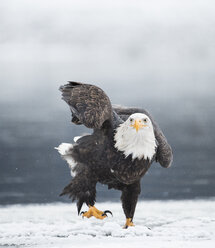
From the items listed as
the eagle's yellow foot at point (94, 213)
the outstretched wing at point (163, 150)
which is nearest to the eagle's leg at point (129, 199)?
the eagle's yellow foot at point (94, 213)

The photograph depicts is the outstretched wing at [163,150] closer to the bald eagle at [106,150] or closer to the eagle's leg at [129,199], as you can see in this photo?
the bald eagle at [106,150]

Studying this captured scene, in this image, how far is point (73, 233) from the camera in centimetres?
748

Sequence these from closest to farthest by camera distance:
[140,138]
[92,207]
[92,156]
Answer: [140,138], [92,156], [92,207]

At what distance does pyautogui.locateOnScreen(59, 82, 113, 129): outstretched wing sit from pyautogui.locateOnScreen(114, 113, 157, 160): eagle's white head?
0.38 meters

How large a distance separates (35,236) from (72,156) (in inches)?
52.7

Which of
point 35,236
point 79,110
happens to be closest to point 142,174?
point 79,110

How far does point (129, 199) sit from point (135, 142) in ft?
3.89

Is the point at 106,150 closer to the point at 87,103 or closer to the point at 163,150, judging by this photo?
the point at 87,103

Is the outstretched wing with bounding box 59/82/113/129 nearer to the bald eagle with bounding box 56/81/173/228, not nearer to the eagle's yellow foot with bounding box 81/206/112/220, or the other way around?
the bald eagle with bounding box 56/81/173/228

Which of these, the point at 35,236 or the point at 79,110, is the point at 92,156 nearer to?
the point at 79,110

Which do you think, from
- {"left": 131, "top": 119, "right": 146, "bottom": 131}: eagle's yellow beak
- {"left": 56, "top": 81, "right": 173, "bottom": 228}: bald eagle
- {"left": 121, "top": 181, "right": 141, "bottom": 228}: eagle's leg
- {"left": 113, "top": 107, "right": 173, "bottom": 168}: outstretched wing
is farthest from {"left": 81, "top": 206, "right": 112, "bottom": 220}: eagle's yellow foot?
{"left": 131, "top": 119, "right": 146, "bottom": 131}: eagle's yellow beak

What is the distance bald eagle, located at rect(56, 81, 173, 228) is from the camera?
6941mm

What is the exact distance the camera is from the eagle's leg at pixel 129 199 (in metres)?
7.55

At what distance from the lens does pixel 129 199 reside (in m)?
7.63
